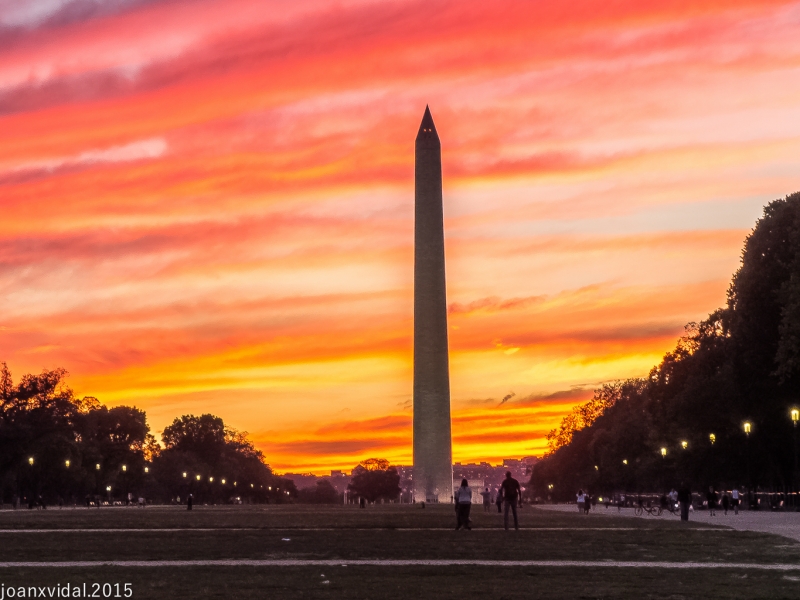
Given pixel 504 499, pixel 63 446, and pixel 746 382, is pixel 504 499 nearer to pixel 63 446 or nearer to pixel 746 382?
pixel 746 382

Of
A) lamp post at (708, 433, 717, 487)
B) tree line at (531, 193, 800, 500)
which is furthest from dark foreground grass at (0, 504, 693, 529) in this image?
lamp post at (708, 433, 717, 487)

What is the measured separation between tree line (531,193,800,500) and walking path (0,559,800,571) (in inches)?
1402

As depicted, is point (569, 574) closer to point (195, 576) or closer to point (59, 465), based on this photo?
point (195, 576)

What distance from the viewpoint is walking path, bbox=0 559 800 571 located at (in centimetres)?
2016

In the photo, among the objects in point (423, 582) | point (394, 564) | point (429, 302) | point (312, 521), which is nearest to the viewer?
point (423, 582)

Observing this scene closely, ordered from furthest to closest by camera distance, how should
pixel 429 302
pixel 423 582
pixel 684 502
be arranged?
pixel 429 302 < pixel 684 502 < pixel 423 582

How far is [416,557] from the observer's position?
74.9 ft

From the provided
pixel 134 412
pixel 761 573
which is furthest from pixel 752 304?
pixel 134 412

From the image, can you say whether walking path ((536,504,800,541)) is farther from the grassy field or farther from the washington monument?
the washington monument

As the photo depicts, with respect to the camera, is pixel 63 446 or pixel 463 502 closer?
pixel 463 502

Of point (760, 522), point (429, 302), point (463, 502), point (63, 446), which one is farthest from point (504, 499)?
point (63, 446)

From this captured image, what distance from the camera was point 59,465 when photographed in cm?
11631

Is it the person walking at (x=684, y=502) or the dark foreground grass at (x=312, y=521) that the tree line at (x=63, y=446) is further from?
the person walking at (x=684, y=502)

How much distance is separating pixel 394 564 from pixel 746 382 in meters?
49.9
